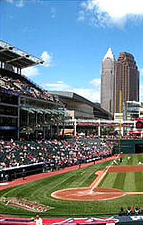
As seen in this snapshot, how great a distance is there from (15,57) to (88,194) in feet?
122

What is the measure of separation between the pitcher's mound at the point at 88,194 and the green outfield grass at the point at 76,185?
92 centimetres

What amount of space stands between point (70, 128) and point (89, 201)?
230 feet

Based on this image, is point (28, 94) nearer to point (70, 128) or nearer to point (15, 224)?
point (15, 224)

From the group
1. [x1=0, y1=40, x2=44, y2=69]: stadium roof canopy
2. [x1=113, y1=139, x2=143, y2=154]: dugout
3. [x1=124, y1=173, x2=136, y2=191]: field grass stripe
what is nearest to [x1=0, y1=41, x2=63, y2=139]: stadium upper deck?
[x1=0, y1=40, x2=44, y2=69]: stadium roof canopy

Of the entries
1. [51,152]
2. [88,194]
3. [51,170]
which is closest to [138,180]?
[88,194]

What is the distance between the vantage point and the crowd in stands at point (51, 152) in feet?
126

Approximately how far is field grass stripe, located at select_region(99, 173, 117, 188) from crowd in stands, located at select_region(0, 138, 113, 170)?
816 centimetres

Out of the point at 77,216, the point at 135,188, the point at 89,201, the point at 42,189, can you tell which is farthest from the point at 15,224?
the point at 135,188

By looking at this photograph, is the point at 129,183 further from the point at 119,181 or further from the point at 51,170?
the point at 51,170

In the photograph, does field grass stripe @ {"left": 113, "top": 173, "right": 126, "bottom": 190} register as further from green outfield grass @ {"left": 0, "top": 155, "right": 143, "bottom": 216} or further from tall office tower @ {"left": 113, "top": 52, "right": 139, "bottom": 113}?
tall office tower @ {"left": 113, "top": 52, "right": 139, "bottom": 113}

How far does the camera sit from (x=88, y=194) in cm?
2794

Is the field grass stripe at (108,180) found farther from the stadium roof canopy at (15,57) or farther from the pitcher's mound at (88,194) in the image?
the stadium roof canopy at (15,57)

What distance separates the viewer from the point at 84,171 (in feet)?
136

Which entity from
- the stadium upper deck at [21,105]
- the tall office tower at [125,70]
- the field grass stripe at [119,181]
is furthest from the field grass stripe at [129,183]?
the tall office tower at [125,70]
